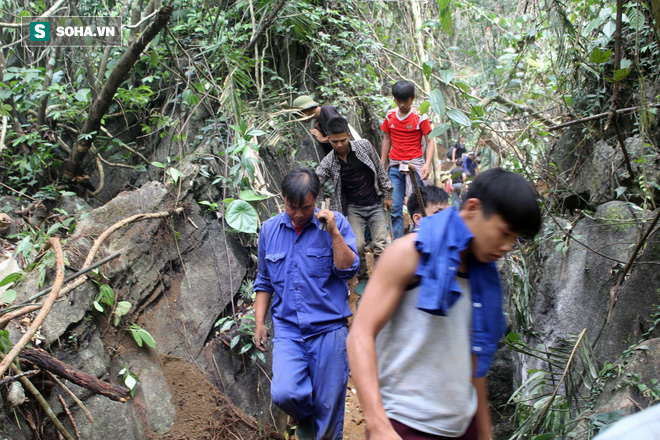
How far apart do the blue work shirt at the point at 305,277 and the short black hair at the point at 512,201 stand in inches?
62.3

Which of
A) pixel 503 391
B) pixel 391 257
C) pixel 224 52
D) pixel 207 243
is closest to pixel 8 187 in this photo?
pixel 207 243

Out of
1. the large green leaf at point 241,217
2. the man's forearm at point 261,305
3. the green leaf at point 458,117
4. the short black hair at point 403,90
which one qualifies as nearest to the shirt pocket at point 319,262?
the man's forearm at point 261,305

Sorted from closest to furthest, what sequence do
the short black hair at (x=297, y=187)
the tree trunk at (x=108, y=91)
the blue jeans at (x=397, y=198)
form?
the short black hair at (x=297, y=187) → the tree trunk at (x=108, y=91) → the blue jeans at (x=397, y=198)

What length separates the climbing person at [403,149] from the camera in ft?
17.3

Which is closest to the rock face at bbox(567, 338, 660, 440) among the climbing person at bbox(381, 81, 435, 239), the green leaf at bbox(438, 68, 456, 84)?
the green leaf at bbox(438, 68, 456, 84)

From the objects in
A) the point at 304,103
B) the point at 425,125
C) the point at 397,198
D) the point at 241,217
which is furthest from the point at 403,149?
the point at 241,217

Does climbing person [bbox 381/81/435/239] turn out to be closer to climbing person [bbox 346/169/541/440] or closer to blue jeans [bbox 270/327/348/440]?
blue jeans [bbox 270/327/348/440]

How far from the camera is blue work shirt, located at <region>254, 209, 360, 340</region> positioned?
289 cm

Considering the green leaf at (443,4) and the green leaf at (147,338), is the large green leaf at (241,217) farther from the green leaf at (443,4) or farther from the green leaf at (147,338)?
the green leaf at (443,4)

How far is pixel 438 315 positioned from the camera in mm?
1421

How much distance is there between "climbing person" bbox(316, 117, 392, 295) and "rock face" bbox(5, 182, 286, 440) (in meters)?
1.20

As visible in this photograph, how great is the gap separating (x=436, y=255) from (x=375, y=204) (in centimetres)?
361

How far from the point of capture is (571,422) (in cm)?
240

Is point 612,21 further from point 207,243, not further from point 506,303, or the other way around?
point 207,243
